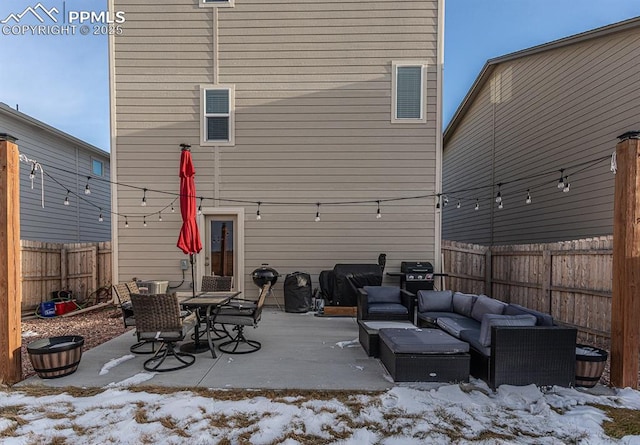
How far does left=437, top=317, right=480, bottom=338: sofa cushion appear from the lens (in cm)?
384

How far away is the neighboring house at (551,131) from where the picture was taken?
5.99 metres

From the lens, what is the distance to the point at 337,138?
22.5ft

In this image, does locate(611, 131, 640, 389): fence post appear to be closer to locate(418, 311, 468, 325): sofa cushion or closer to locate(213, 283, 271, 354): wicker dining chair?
locate(418, 311, 468, 325): sofa cushion

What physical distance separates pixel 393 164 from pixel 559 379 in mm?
4761

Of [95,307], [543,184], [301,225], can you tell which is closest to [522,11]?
[543,184]

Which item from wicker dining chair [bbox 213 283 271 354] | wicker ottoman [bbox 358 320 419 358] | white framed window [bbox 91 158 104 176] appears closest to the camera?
wicker ottoman [bbox 358 320 419 358]

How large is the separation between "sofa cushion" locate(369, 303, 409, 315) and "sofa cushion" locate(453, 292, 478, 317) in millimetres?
754

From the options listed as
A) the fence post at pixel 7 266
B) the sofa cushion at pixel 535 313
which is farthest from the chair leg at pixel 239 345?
the sofa cushion at pixel 535 313

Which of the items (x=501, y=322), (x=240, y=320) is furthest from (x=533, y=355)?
(x=240, y=320)

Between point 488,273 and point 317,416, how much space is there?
587cm

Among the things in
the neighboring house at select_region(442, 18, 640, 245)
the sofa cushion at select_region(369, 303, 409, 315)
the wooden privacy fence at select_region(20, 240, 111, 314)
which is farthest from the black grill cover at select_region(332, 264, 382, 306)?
the wooden privacy fence at select_region(20, 240, 111, 314)

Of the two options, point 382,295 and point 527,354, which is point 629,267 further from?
point 382,295

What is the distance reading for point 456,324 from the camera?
13.4 feet

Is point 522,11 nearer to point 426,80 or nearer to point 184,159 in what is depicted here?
point 426,80
